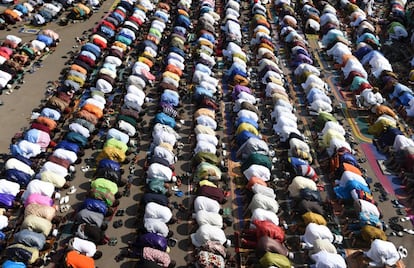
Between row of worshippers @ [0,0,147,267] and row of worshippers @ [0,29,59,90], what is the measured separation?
444cm

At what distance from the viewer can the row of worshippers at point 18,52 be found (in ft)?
119

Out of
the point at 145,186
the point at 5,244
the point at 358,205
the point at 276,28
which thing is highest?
the point at 276,28

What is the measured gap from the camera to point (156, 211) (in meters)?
25.4

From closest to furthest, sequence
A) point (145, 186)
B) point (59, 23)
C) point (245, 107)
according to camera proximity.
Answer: point (145, 186), point (245, 107), point (59, 23)

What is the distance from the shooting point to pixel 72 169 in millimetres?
28609

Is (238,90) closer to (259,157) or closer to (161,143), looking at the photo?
(259,157)

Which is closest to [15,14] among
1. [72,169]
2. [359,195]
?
[72,169]

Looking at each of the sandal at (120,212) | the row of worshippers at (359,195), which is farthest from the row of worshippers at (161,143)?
the row of worshippers at (359,195)

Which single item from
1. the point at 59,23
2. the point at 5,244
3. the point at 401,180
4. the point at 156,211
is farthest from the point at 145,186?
the point at 59,23

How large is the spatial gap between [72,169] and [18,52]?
16.1m

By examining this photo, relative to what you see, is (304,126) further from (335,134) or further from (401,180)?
(401,180)

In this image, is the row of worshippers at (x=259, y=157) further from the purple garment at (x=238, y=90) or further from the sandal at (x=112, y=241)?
the sandal at (x=112, y=241)

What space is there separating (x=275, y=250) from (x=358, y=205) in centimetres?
612

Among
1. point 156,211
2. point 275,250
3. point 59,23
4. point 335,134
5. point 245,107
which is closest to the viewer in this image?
point 275,250
